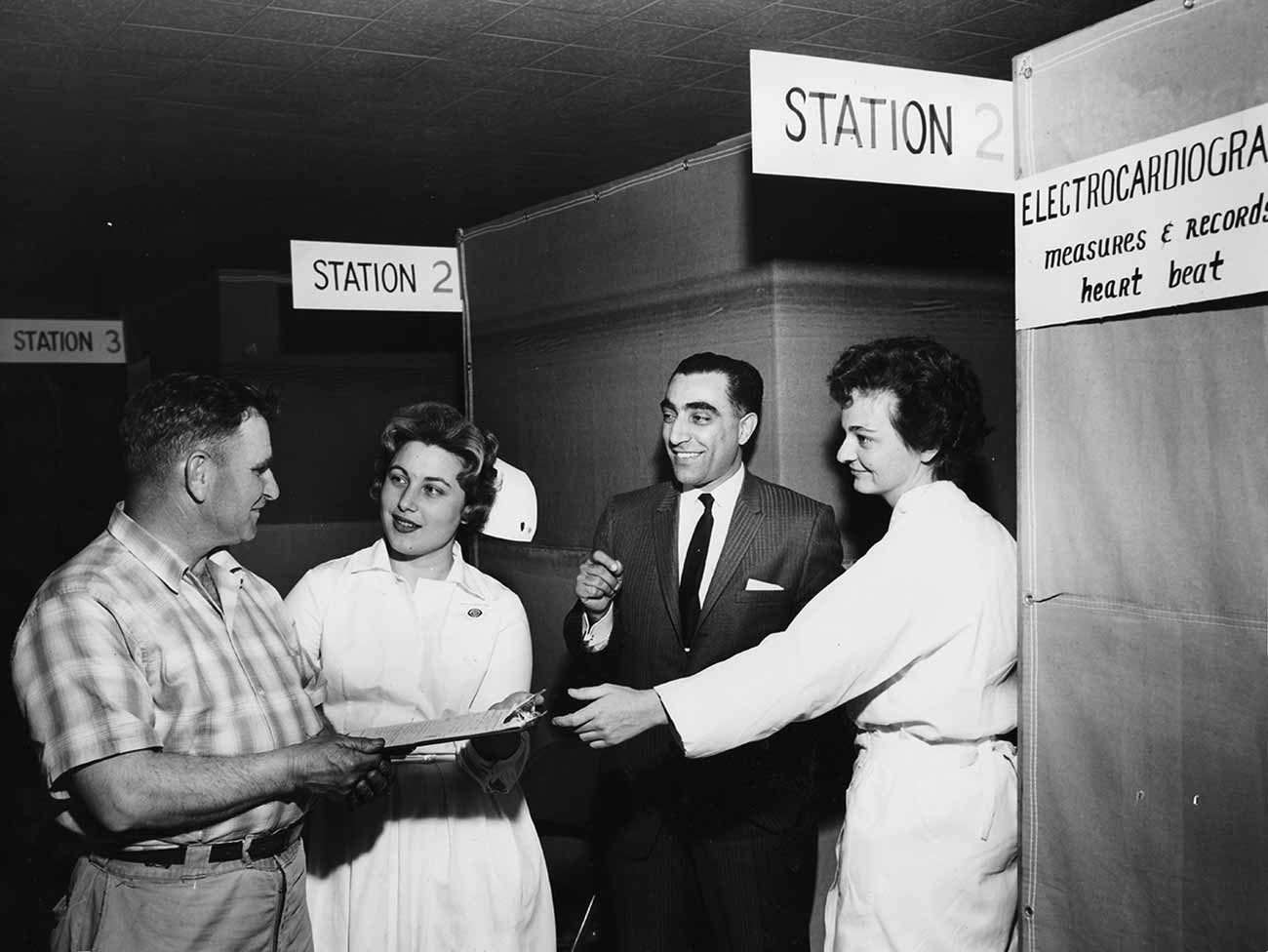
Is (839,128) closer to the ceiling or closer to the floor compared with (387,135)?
closer to the floor

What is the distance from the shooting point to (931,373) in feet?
9.39

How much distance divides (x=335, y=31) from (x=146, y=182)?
2.95 metres

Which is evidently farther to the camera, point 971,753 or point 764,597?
point 764,597

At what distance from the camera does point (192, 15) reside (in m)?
4.21

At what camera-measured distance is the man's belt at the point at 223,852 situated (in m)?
2.28

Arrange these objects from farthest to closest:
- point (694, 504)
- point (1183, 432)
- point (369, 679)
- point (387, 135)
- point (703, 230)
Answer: point (387, 135) < point (703, 230) < point (694, 504) < point (369, 679) < point (1183, 432)

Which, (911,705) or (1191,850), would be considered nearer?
(1191,850)

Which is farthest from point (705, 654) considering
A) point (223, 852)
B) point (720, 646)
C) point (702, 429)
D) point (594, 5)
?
point (594, 5)

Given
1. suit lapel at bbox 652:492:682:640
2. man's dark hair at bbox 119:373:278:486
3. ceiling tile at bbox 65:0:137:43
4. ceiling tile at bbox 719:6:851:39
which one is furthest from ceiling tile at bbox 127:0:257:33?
suit lapel at bbox 652:492:682:640

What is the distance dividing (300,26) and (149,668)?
9.42 ft

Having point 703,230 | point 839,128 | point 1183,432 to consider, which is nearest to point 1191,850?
point 1183,432

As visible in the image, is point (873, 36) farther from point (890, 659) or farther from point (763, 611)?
point (890, 659)

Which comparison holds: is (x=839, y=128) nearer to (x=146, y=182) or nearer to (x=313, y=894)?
(x=313, y=894)

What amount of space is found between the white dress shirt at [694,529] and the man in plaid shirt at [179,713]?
1.01m
